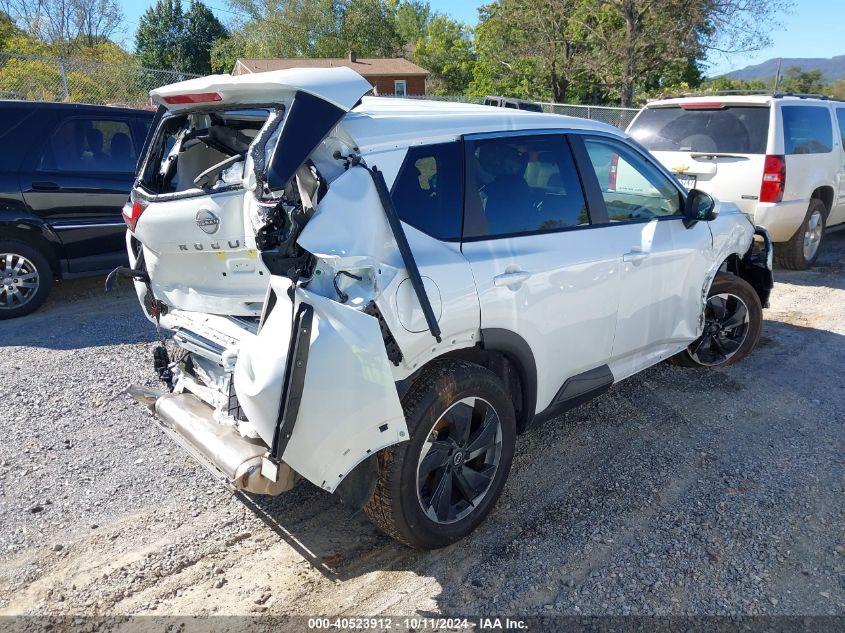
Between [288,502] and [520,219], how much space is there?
196 cm

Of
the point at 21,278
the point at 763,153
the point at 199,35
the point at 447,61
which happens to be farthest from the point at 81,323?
the point at 199,35

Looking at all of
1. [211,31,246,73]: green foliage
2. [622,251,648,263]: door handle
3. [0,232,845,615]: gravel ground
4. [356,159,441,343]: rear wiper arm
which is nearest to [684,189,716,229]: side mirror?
[622,251,648,263]: door handle

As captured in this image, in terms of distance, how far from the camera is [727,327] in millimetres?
5094

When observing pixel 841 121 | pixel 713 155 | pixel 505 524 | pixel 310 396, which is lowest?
pixel 505 524

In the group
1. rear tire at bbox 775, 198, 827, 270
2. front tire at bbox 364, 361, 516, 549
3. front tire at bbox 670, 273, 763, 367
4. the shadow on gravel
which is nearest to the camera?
front tire at bbox 364, 361, 516, 549

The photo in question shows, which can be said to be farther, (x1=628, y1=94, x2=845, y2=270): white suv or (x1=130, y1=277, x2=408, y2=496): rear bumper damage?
(x1=628, y1=94, x2=845, y2=270): white suv

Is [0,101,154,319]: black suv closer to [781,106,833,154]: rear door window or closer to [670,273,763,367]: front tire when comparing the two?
[670,273,763,367]: front tire

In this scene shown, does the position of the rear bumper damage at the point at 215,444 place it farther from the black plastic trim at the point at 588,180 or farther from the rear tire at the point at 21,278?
the rear tire at the point at 21,278

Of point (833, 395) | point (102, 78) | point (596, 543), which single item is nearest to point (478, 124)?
point (596, 543)

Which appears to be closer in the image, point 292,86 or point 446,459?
point 292,86

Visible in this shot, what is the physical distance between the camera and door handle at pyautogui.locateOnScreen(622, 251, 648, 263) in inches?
148

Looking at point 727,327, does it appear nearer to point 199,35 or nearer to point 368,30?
point 368,30

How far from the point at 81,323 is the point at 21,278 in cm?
78

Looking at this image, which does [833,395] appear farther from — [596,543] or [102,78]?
[102,78]
